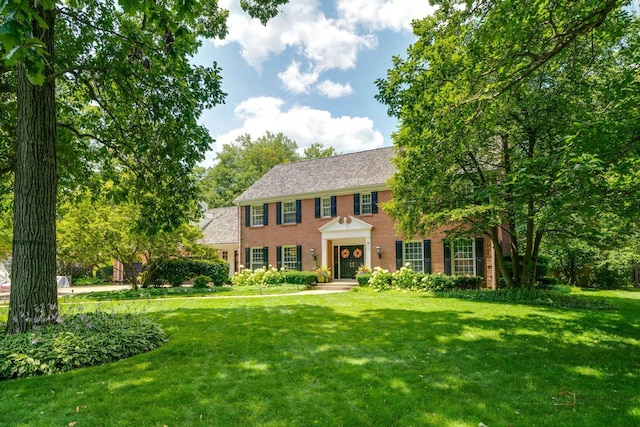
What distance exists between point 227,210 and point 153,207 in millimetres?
20590

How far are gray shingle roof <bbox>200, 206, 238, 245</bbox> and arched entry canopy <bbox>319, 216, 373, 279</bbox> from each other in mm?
6952

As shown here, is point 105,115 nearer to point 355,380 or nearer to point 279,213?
point 355,380

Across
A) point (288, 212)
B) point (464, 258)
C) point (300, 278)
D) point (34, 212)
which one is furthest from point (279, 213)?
point (34, 212)

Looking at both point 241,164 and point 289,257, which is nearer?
point 289,257

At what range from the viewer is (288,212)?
2253 cm

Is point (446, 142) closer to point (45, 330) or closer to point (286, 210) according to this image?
point (45, 330)

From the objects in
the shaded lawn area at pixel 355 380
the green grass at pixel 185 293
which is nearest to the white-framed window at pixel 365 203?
the green grass at pixel 185 293

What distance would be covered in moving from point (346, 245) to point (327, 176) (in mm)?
4041

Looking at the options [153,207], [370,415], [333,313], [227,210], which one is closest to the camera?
[370,415]

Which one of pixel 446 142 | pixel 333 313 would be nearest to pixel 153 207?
pixel 333 313

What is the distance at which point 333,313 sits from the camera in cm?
979

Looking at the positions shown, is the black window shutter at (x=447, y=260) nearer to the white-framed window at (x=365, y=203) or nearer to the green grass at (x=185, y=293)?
the white-framed window at (x=365, y=203)

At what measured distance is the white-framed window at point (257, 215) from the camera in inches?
920

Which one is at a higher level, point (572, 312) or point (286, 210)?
point (286, 210)
